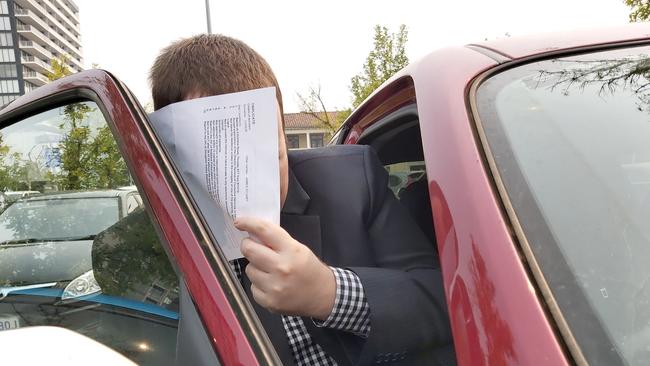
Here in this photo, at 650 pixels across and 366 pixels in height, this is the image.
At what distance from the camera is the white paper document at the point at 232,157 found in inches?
33.7

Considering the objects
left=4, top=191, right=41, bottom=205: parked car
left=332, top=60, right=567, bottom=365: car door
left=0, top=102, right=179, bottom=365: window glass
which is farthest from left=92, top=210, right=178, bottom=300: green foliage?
left=332, top=60, right=567, bottom=365: car door

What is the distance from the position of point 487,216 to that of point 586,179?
0.26 meters

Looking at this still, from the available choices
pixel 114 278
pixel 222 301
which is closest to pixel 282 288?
pixel 222 301

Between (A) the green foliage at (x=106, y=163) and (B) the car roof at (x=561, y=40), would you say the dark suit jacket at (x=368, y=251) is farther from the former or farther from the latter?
(B) the car roof at (x=561, y=40)

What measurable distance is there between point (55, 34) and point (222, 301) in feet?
331

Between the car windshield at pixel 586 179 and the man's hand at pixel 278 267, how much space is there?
1.27 feet

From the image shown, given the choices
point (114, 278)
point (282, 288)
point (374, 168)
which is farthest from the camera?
point (374, 168)

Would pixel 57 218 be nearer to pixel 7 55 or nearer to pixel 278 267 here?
pixel 278 267

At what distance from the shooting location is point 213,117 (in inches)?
35.3

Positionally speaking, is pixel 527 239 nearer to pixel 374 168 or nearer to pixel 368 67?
pixel 374 168

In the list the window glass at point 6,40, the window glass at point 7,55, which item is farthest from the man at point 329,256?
the window glass at point 6,40

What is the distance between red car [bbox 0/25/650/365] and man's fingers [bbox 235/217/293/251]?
66mm

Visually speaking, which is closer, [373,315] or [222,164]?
[222,164]

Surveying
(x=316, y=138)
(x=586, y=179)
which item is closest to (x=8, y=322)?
(x=586, y=179)
